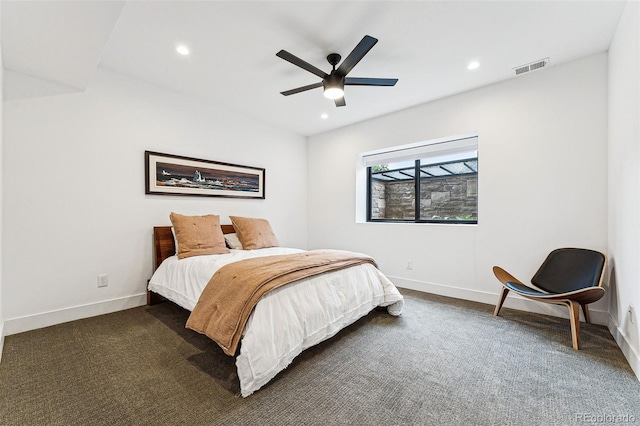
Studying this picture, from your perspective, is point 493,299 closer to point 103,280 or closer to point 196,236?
point 196,236

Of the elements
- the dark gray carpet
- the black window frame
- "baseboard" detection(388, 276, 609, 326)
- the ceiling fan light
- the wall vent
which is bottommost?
the dark gray carpet

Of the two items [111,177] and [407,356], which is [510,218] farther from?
[111,177]

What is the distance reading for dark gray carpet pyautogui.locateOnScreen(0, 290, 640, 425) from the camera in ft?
4.82

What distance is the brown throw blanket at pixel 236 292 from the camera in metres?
1.75

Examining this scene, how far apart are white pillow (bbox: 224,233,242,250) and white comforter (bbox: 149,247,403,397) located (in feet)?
1.74

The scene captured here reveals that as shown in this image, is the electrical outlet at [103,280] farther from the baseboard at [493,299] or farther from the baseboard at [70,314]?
the baseboard at [493,299]

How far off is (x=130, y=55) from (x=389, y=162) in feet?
11.7

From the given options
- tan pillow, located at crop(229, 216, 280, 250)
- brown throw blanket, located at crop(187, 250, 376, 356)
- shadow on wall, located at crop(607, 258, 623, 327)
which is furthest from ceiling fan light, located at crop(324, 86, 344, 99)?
shadow on wall, located at crop(607, 258, 623, 327)

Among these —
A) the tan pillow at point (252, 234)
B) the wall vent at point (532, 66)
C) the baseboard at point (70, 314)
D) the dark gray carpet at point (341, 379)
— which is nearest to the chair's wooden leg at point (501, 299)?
the dark gray carpet at point (341, 379)

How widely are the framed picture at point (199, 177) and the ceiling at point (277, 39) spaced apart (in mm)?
927

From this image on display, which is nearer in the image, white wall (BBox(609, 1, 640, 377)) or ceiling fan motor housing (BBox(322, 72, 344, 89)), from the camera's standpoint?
white wall (BBox(609, 1, 640, 377))

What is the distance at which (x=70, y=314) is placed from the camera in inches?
107

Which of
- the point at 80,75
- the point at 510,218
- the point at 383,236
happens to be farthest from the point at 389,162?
the point at 80,75

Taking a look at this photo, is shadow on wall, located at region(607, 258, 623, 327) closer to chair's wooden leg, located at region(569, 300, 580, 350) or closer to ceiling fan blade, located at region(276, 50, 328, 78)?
chair's wooden leg, located at region(569, 300, 580, 350)
